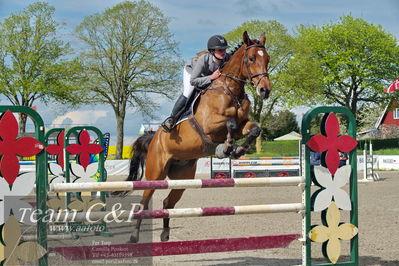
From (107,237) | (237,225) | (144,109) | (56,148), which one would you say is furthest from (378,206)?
(144,109)

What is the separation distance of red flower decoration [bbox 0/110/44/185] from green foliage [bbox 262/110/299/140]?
145 feet

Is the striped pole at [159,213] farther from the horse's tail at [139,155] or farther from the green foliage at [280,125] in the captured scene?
the green foliage at [280,125]

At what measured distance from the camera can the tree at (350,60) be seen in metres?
36.2

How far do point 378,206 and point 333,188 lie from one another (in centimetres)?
601

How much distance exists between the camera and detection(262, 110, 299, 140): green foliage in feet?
159

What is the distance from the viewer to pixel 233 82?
5.06 metres

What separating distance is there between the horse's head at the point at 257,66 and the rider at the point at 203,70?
35 cm

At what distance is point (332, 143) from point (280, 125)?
151ft

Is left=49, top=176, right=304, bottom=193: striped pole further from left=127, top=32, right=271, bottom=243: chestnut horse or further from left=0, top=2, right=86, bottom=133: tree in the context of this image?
left=0, top=2, right=86, bottom=133: tree

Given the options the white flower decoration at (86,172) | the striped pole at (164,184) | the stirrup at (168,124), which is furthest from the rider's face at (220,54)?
the white flower decoration at (86,172)

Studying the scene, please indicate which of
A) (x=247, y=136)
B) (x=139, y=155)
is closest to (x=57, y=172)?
(x=139, y=155)

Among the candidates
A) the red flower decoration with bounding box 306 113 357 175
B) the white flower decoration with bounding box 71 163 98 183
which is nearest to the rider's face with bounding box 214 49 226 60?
the red flower decoration with bounding box 306 113 357 175

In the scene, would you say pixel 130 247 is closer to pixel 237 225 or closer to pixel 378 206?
pixel 237 225

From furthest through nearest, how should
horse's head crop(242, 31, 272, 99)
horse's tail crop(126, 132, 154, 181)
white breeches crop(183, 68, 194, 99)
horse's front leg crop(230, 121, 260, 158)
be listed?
horse's tail crop(126, 132, 154, 181) < white breeches crop(183, 68, 194, 99) < horse's front leg crop(230, 121, 260, 158) < horse's head crop(242, 31, 272, 99)
